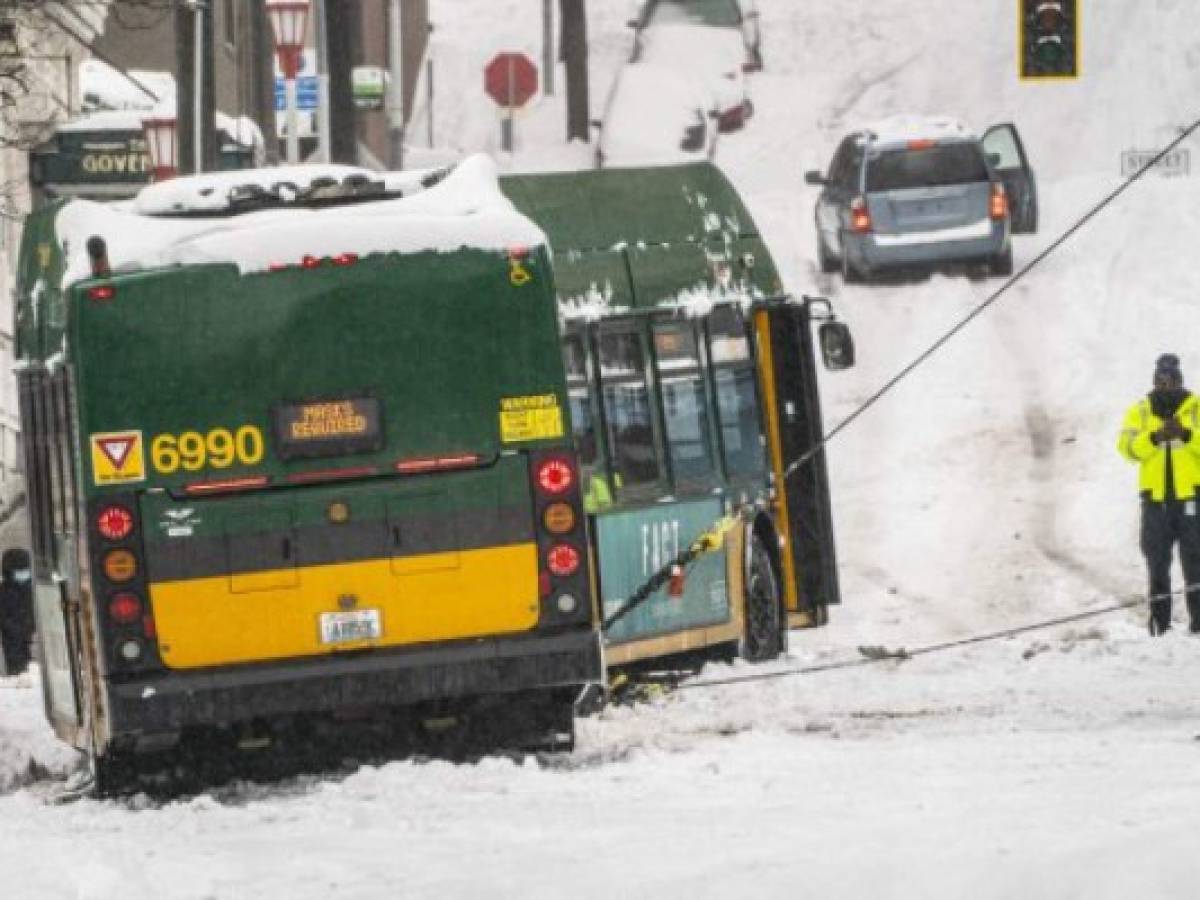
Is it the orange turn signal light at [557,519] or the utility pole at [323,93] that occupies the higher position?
the utility pole at [323,93]

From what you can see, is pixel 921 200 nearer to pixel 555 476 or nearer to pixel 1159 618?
pixel 1159 618

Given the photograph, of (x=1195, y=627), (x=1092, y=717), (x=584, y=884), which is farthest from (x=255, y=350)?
(x=1195, y=627)

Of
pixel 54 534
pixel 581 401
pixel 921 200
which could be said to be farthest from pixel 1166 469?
pixel 921 200

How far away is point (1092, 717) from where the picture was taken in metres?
16.1

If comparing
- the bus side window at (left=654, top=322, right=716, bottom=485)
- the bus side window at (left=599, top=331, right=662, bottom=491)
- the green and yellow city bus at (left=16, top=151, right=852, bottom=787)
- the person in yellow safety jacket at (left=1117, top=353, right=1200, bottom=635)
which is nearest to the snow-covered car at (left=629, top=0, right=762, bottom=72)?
the person in yellow safety jacket at (left=1117, top=353, right=1200, bottom=635)

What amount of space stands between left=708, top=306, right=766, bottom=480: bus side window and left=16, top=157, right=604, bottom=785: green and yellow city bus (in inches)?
232

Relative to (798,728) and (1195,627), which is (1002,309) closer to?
(1195,627)

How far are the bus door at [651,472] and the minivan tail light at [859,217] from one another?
2233 cm

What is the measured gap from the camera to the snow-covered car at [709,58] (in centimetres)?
6219

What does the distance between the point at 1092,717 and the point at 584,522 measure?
8.09 ft

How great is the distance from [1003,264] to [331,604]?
96.8 ft

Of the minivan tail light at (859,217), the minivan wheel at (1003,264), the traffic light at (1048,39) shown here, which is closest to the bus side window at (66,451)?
the traffic light at (1048,39)

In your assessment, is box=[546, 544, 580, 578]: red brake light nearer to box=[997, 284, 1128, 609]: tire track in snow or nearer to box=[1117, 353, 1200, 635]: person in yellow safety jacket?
box=[1117, 353, 1200, 635]: person in yellow safety jacket

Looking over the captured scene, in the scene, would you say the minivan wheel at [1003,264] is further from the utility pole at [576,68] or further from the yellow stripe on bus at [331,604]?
the yellow stripe on bus at [331,604]
